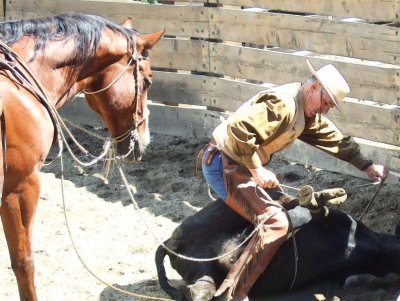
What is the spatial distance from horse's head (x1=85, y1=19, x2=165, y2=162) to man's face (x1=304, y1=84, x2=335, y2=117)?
3.76 ft

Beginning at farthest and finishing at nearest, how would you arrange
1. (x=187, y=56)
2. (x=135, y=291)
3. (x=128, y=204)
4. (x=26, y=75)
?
(x=187, y=56), (x=128, y=204), (x=135, y=291), (x=26, y=75)

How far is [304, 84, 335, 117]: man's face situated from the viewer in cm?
494

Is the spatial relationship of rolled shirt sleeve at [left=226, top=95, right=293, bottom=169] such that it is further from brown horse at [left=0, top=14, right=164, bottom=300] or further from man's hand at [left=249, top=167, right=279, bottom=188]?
brown horse at [left=0, top=14, right=164, bottom=300]

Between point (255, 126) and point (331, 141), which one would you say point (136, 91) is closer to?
point (255, 126)

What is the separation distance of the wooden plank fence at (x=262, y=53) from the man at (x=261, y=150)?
155 cm

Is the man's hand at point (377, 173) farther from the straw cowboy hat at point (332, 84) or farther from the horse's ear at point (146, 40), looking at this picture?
the horse's ear at point (146, 40)

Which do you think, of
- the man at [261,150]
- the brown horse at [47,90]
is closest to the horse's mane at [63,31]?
the brown horse at [47,90]

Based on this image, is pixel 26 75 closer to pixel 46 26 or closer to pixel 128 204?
pixel 46 26

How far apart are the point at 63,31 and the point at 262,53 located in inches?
120

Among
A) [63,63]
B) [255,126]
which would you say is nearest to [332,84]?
[255,126]

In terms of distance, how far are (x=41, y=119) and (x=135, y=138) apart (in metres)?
1.18

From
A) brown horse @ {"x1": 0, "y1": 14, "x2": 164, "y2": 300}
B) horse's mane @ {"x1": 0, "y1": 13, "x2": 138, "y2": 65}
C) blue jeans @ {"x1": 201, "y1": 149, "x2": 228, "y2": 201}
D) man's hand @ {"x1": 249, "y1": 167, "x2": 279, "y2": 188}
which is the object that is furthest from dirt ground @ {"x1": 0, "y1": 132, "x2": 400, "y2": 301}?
horse's mane @ {"x1": 0, "y1": 13, "x2": 138, "y2": 65}

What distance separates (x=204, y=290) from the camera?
17.1 feet

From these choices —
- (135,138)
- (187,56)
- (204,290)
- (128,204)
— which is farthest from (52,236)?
(187,56)
